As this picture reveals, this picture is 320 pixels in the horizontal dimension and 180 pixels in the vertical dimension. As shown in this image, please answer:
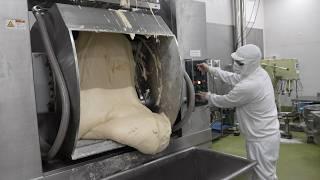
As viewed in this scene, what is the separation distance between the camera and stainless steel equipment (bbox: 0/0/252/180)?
4.24 feet

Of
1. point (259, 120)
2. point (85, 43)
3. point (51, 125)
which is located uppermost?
point (85, 43)

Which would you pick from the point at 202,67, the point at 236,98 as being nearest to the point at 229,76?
the point at 236,98

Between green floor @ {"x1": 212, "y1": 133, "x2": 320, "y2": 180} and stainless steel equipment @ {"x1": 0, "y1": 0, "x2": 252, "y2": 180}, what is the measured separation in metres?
2.00

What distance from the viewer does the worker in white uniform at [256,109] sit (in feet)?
8.11

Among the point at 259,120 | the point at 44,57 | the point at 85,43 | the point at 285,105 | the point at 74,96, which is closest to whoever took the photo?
the point at 74,96

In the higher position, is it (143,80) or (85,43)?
(85,43)

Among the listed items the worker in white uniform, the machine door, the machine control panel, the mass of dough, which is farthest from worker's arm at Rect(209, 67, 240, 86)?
the mass of dough

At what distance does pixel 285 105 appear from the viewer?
6535 mm

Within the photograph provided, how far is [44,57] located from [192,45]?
1.05 m

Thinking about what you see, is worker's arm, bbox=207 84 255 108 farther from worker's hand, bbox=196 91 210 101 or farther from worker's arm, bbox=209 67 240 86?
worker's arm, bbox=209 67 240 86

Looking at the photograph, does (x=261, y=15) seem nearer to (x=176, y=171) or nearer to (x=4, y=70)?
(x=176, y=171)

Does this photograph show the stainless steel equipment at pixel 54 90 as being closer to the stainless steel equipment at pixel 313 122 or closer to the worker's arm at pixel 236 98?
the worker's arm at pixel 236 98

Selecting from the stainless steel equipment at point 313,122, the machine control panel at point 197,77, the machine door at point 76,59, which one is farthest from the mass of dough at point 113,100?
the stainless steel equipment at point 313,122

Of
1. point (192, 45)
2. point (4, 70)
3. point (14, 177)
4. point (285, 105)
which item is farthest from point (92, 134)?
point (285, 105)
